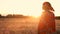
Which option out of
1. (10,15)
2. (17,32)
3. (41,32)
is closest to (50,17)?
(41,32)

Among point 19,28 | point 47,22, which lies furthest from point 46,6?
point 19,28

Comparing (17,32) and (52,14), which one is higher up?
(52,14)

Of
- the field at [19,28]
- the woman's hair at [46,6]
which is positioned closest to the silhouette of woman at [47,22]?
the woman's hair at [46,6]

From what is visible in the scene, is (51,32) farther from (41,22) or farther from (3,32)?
(3,32)

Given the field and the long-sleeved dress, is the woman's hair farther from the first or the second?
the field

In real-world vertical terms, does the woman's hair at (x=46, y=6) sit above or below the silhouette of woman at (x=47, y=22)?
above

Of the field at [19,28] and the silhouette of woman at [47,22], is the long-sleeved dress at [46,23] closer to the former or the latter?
the silhouette of woman at [47,22]

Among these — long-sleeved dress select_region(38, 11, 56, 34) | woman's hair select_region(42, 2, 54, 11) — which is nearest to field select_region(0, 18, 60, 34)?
long-sleeved dress select_region(38, 11, 56, 34)

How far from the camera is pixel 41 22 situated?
21.7 ft

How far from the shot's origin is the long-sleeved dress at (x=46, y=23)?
6586mm

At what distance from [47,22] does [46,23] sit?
0.05 metres

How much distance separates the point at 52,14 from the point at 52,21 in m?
0.23

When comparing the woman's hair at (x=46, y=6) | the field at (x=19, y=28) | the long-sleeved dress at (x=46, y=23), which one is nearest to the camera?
the woman's hair at (x=46, y=6)

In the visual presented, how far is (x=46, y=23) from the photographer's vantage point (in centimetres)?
665
